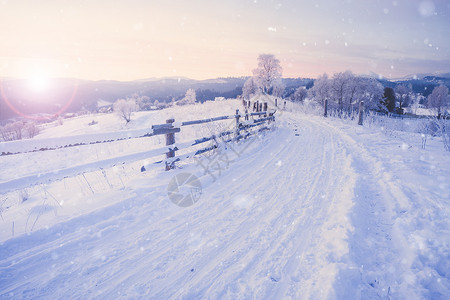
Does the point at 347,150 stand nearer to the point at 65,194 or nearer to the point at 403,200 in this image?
the point at 403,200

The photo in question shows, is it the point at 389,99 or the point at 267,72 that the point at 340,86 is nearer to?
the point at 267,72

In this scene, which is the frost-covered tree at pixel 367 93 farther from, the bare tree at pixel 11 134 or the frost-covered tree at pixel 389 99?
the bare tree at pixel 11 134

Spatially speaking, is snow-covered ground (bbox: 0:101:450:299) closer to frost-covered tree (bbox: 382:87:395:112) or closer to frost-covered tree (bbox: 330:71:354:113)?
frost-covered tree (bbox: 330:71:354:113)

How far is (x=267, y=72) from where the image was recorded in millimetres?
50062

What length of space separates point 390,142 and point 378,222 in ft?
21.0

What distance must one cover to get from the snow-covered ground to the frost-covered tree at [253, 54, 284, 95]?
47.7 meters

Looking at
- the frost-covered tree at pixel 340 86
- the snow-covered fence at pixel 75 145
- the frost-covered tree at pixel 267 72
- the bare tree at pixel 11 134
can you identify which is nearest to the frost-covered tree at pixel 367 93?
the frost-covered tree at pixel 340 86

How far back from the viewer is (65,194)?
4.63 m

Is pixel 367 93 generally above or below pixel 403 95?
below

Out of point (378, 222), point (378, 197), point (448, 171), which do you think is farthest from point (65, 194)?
point (448, 171)

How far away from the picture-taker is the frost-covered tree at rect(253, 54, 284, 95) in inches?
1946

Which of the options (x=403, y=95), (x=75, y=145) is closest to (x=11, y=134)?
(x=75, y=145)

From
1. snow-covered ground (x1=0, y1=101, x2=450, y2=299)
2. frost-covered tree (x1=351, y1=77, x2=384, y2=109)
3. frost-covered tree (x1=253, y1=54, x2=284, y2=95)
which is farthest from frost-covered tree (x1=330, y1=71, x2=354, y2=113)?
snow-covered ground (x1=0, y1=101, x2=450, y2=299)

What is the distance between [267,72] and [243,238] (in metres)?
52.0
